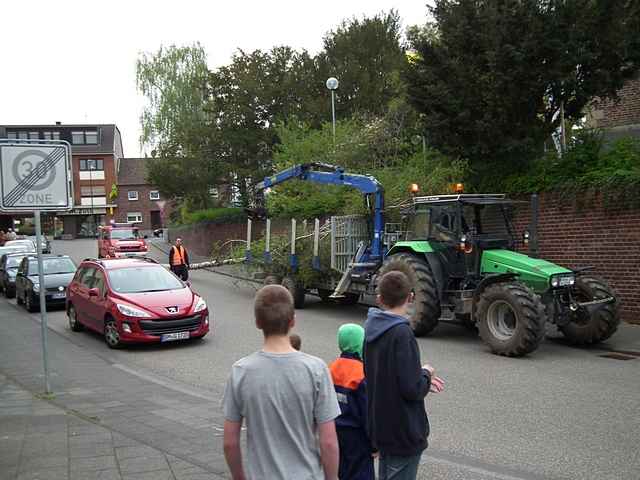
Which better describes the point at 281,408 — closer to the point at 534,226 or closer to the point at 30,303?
the point at 534,226

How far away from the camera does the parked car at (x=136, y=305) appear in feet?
36.3

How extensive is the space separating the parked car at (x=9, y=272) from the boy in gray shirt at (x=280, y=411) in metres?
19.8

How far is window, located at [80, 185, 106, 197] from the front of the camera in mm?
73250

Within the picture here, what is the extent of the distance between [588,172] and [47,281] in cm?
1350

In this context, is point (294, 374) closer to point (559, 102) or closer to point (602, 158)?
point (602, 158)

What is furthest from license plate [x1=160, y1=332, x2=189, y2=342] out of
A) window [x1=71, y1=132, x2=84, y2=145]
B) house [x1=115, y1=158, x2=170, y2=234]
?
window [x1=71, y1=132, x2=84, y2=145]

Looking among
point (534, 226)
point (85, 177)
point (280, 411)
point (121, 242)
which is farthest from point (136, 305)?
point (85, 177)

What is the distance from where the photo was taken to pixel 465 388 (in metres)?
7.94

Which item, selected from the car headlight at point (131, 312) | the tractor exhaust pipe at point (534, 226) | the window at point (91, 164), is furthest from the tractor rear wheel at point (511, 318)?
the window at point (91, 164)

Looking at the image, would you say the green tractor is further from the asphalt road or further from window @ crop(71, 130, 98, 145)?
window @ crop(71, 130, 98, 145)

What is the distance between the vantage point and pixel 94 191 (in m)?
73.5

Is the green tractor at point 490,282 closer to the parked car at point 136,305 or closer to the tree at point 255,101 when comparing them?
the parked car at point 136,305

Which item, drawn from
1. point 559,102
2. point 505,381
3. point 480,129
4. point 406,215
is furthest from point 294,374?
point 559,102

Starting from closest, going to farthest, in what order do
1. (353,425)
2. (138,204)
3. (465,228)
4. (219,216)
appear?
(353,425), (465,228), (219,216), (138,204)
